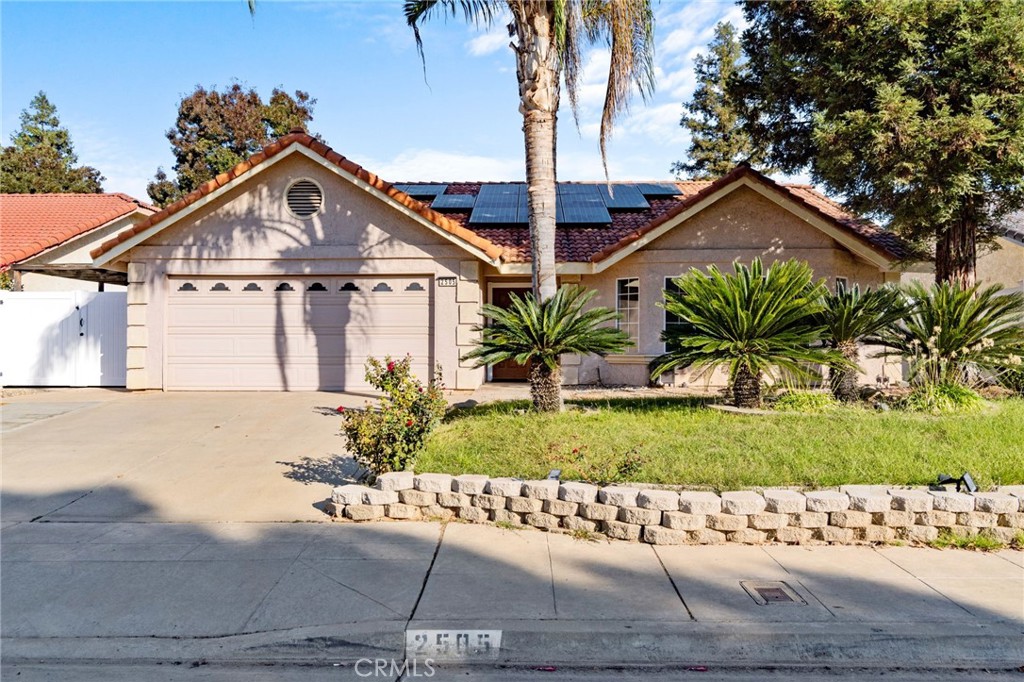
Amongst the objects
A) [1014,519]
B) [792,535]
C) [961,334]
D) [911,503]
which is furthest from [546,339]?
[961,334]

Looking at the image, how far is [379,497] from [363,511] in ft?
0.70

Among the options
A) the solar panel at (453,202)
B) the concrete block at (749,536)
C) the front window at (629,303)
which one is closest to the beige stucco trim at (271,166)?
the front window at (629,303)

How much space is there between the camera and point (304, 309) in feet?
42.1

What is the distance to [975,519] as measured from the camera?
5434 millimetres

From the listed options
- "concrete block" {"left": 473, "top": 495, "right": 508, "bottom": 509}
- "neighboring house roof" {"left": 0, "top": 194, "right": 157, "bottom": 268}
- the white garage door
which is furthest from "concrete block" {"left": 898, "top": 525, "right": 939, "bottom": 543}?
"neighboring house roof" {"left": 0, "top": 194, "right": 157, "bottom": 268}

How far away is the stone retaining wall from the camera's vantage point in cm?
534

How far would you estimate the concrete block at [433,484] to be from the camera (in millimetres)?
5887

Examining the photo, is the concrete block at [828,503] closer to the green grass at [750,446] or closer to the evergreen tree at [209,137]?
the green grass at [750,446]

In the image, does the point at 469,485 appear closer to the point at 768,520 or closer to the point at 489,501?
the point at 489,501

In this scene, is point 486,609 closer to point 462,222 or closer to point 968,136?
point 968,136

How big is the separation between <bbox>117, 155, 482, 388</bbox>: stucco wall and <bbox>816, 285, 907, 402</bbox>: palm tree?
6.58 metres

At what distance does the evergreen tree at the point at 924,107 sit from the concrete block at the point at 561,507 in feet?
25.4

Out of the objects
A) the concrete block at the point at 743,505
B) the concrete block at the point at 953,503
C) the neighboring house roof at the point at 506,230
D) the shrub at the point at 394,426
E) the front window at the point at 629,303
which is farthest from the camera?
the front window at the point at 629,303

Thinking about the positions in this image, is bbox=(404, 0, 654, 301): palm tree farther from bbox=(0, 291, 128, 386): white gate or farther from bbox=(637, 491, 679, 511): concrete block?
bbox=(0, 291, 128, 386): white gate
